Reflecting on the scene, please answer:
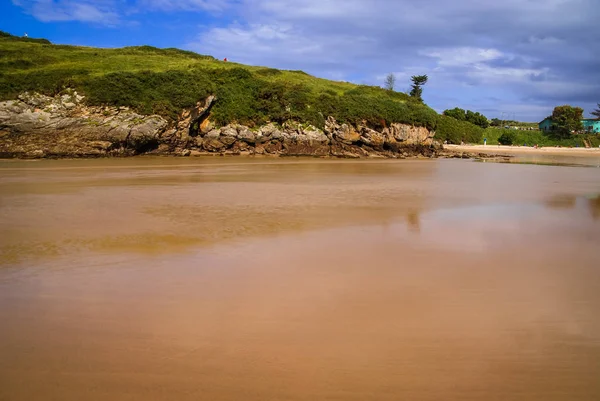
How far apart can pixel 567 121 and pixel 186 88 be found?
2471 inches

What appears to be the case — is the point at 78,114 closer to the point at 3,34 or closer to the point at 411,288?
the point at 411,288

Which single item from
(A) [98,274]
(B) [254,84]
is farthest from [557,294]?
(B) [254,84]

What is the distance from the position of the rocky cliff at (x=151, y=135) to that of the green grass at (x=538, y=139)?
36480 mm

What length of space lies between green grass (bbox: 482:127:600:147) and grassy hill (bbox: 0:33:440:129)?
31.0 m

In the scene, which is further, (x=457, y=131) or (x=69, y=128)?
(x=457, y=131)

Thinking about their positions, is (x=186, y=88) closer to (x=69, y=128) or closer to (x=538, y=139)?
(x=69, y=128)

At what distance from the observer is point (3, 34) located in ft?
154

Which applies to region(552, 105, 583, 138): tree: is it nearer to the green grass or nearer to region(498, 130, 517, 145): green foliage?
the green grass

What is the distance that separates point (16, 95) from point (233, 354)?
30326 mm

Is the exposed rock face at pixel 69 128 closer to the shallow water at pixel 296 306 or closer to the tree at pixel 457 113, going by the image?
the shallow water at pixel 296 306

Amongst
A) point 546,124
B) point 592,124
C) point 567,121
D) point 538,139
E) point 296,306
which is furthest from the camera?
point 592,124

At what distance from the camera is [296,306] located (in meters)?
4.13

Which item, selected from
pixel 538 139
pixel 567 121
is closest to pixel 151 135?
pixel 538 139

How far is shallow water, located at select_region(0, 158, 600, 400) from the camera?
286 centimetres
